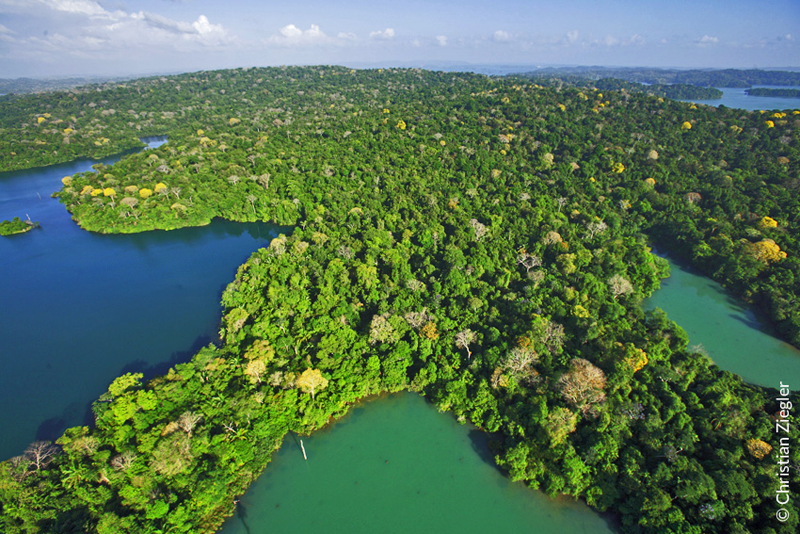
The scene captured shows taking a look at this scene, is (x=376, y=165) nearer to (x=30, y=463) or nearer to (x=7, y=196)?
(x=30, y=463)

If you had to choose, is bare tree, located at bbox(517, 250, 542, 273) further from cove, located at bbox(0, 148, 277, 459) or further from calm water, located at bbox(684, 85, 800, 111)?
calm water, located at bbox(684, 85, 800, 111)

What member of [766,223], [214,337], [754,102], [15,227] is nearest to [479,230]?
[214,337]

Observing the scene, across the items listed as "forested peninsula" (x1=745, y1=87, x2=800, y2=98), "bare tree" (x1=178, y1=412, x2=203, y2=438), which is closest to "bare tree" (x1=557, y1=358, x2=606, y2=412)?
"bare tree" (x1=178, y1=412, x2=203, y2=438)

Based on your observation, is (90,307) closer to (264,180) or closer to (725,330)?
(264,180)

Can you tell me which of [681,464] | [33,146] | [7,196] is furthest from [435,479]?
[33,146]

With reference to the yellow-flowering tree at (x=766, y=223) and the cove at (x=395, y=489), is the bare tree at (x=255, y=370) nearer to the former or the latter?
the cove at (x=395, y=489)
